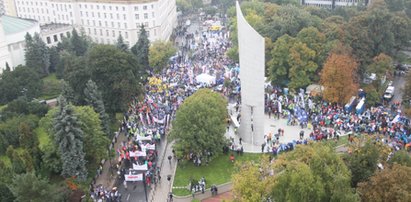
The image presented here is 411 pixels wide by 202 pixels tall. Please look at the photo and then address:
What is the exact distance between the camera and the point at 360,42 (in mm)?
52094

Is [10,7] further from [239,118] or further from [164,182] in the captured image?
[164,182]

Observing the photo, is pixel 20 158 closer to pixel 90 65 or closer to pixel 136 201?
pixel 136 201

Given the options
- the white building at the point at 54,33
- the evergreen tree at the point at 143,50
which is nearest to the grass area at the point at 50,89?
the evergreen tree at the point at 143,50

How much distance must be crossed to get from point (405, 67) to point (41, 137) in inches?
1884

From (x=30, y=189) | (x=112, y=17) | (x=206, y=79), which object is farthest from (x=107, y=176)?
(x=112, y=17)

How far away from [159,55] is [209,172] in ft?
92.8

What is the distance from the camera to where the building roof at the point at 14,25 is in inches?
2578

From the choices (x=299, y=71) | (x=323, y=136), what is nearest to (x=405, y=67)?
(x=299, y=71)

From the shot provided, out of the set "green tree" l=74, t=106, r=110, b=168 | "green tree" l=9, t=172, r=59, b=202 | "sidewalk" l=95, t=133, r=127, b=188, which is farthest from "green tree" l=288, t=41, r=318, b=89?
"green tree" l=9, t=172, r=59, b=202

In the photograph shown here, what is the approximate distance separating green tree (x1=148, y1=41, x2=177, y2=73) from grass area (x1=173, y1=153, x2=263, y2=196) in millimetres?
26120

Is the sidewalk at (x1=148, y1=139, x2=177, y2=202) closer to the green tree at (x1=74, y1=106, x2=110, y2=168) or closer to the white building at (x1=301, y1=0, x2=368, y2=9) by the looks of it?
the green tree at (x1=74, y1=106, x2=110, y2=168)

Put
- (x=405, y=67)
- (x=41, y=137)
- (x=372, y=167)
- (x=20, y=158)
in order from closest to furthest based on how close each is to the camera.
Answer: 1. (x=372, y=167)
2. (x=20, y=158)
3. (x=41, y=137)
4. (x=405, y=67)

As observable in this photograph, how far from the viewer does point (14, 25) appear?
67562mm

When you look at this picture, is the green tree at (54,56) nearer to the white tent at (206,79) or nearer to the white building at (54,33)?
the white building at (54,33)
